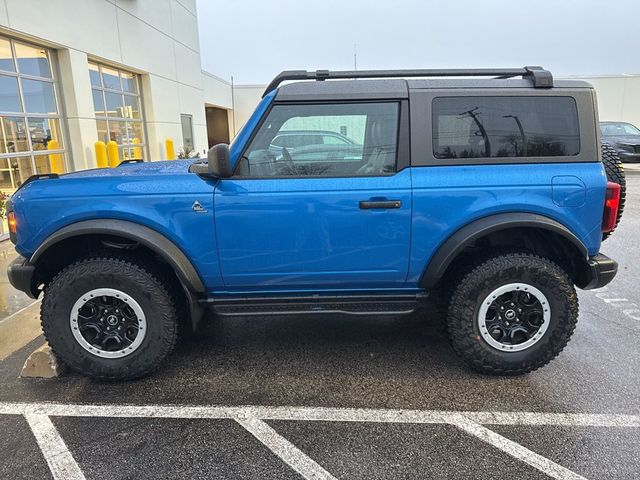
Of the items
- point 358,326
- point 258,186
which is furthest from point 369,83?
point 358,326

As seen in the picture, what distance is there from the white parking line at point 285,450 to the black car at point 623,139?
16328 millimetres

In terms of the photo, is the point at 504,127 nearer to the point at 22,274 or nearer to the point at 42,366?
the point at 22,274

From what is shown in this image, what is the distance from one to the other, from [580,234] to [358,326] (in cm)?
193

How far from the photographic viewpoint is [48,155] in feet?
27.9

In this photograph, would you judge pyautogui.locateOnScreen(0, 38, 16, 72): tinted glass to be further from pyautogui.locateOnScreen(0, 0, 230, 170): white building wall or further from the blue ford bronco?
the blue ford bronco

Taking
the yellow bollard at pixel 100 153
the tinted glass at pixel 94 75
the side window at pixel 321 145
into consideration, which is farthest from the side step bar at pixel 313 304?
the tinted glass at pixel 94 75

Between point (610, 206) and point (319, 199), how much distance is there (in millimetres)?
1965

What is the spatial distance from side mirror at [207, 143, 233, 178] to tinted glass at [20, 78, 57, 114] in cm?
682

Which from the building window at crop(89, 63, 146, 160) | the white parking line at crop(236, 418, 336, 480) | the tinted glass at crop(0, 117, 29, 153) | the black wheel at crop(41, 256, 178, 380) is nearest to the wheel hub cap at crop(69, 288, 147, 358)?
the black wheel at crop(41, 256, 178, 380)

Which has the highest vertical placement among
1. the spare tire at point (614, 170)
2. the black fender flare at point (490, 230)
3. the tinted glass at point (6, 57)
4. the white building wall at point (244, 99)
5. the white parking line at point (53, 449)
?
the white building wall at point (244, 99)

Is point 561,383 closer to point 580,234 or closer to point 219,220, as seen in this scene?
point 580,234

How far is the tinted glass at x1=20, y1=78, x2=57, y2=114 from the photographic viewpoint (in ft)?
25.6

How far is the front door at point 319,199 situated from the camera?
2.93 metres

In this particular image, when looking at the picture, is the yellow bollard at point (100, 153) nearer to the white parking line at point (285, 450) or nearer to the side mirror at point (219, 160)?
the side mirror at point (219, 160)
